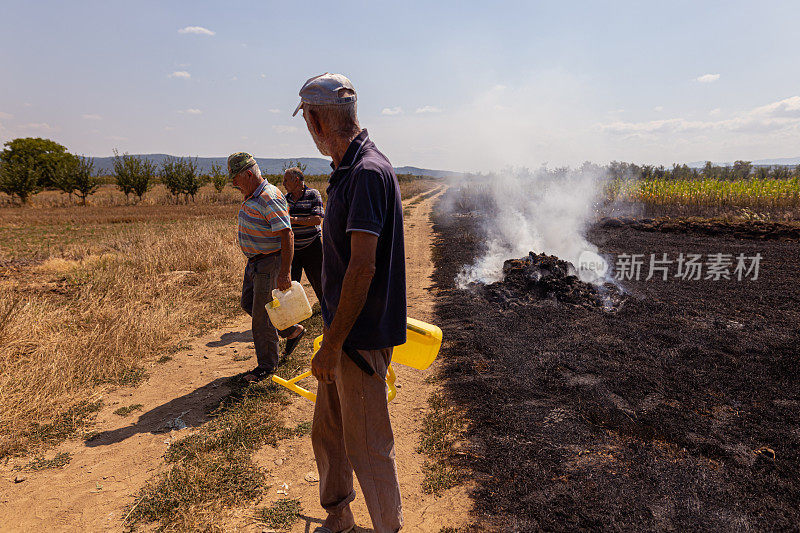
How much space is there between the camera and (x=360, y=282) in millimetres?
1543

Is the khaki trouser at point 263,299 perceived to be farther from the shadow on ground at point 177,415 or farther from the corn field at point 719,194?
the corn field at point 719,194

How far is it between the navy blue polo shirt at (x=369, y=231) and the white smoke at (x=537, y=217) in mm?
5948

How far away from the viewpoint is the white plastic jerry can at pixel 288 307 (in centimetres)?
298

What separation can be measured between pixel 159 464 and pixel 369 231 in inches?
95.4

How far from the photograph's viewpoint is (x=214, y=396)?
3.67 metres

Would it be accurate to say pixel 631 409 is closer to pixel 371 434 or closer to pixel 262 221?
pixel 371 434

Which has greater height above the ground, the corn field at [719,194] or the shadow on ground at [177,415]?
the corn field at [719,194]

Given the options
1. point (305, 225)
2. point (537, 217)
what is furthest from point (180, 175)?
point (305, 225)

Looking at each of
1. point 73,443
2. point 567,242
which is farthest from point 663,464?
point 567,242

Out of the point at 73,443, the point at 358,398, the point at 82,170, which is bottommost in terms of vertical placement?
the point at 73,443

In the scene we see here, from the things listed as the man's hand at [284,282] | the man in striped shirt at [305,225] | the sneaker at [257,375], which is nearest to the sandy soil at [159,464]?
the sneaker at [257,375]

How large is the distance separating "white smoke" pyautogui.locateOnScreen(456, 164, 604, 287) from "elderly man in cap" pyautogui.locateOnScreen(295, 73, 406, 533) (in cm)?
591

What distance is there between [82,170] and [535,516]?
139 feet

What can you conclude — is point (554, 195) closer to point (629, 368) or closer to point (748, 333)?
point (748, 333)
